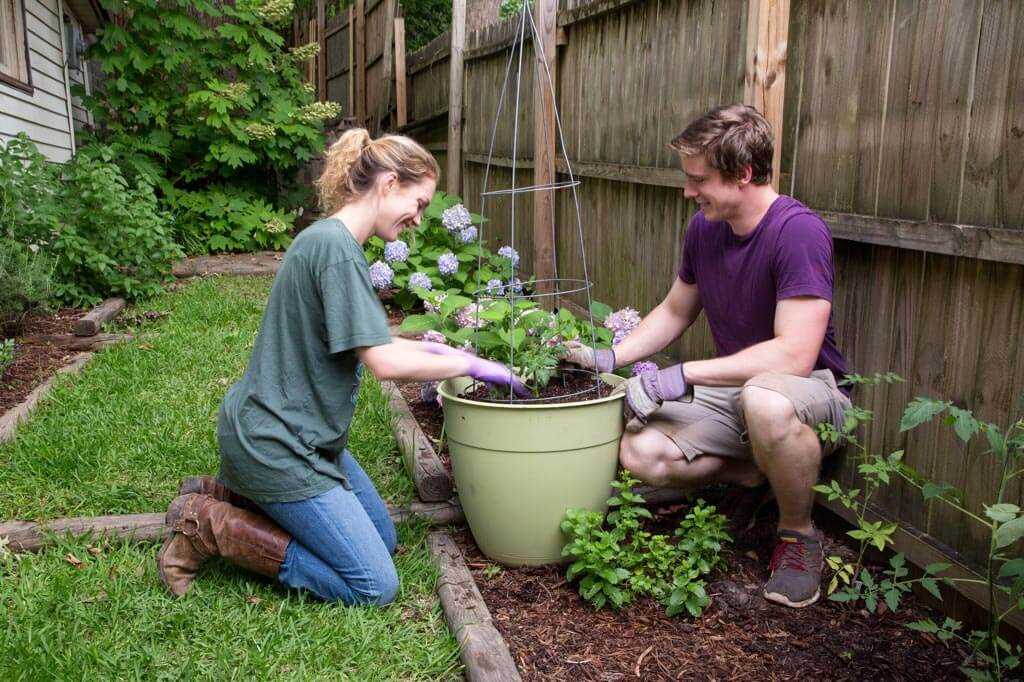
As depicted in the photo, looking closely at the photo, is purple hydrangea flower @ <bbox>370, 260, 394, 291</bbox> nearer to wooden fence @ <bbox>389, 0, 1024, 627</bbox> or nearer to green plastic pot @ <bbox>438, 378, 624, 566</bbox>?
wooden fence @ <bbox>389, 0, 1024, 627</bbox>

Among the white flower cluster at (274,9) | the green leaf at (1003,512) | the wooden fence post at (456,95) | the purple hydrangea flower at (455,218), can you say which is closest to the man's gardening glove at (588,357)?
the green leaf at (1003,512)

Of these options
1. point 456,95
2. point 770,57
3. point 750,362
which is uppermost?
point 456,95

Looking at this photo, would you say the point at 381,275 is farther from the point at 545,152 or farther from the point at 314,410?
the point at 314,410

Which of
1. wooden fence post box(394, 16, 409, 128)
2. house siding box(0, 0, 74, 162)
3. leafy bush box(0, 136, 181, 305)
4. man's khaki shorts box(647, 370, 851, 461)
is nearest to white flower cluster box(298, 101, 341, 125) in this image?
wooden fence post box(394, 16, 409, 128)

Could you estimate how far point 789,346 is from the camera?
237 cm

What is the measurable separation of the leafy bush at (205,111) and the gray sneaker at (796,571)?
23.2ft

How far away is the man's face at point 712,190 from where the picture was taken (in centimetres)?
249

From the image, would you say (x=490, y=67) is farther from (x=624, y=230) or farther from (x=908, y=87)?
(x=908, y=87)

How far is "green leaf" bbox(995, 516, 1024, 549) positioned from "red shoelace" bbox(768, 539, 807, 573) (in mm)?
886

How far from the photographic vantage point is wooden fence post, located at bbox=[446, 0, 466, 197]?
671cm

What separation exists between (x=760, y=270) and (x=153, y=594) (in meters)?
1.93

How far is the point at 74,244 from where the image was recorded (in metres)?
5.57

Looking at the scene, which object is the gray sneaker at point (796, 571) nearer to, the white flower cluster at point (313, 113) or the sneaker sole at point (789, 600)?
the sneaker sole at point (789, 600)

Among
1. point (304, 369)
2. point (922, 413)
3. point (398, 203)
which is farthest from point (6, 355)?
point (922, 413)
